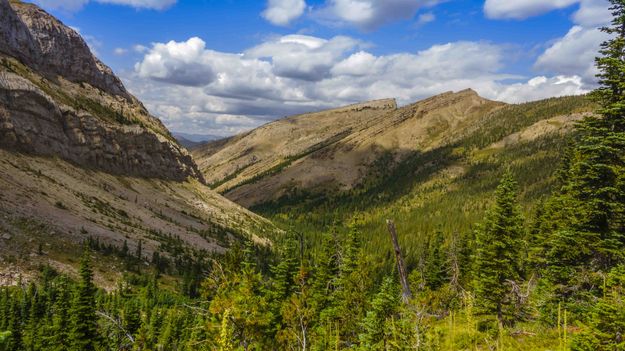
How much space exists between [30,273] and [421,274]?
80.0 meters

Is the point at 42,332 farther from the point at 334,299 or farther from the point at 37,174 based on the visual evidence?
the point at 37,174

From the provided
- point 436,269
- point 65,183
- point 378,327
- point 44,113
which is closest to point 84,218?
point 65,183

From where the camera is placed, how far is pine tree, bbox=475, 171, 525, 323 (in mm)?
27594

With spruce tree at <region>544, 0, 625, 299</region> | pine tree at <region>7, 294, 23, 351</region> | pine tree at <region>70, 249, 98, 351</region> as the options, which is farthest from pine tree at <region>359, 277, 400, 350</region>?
pine tree at <region>7, 294, 23, 351</region>

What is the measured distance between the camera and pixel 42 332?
47.5 meters

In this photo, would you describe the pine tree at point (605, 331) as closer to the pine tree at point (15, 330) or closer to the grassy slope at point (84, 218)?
the pine tree at point (15, 330)

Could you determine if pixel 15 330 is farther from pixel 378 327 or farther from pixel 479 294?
pixel 479 294

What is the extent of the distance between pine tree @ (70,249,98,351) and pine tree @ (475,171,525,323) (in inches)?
1180

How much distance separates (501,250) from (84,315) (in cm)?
3264

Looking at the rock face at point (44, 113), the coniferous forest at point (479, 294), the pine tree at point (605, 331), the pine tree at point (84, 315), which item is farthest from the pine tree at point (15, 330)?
the rock face at point (44, 113)

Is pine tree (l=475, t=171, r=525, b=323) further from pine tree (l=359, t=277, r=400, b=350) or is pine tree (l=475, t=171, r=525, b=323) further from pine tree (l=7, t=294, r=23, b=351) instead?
pine tree (l=7, t=294, r=23, b=351)

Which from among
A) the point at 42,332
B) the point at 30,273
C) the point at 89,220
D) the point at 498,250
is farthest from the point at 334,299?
the point at 89,220

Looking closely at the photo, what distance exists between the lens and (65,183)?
136 meters

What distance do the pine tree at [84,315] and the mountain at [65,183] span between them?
6800 centimetres
